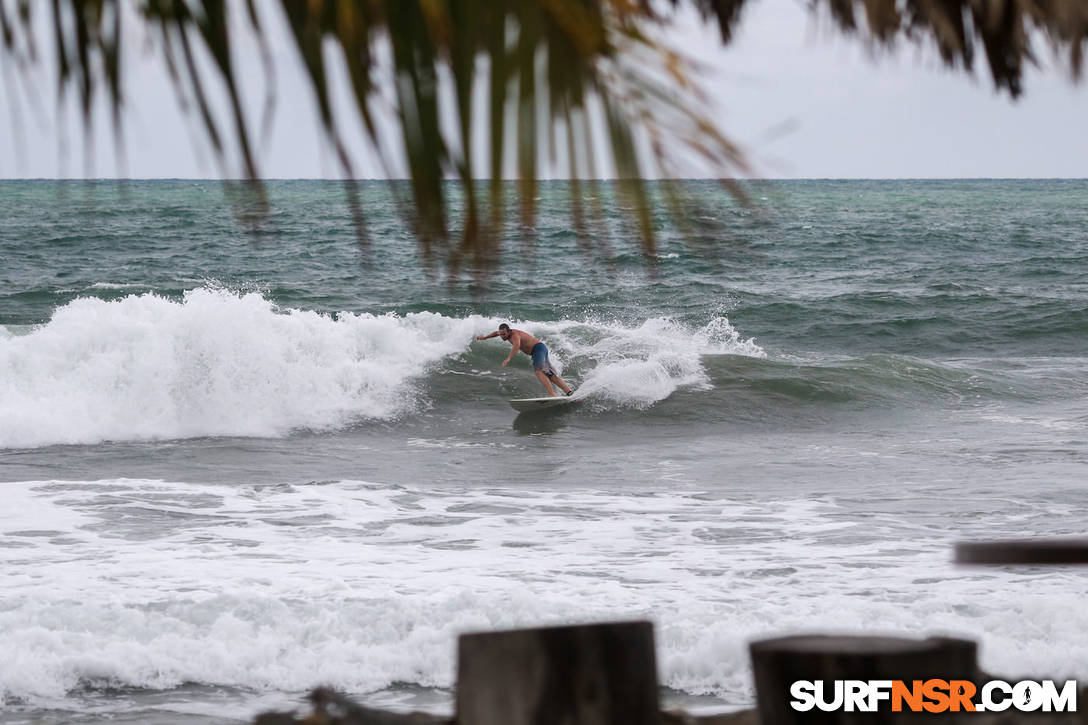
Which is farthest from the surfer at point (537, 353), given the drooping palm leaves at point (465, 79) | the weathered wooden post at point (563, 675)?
the drooping palm leaves at point (465, 79)

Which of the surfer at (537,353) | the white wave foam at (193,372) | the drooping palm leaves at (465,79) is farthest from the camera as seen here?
the surfer at (537,353)

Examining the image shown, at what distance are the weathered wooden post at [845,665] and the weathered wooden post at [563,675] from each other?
0.84 ft

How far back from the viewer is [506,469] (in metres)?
14.3

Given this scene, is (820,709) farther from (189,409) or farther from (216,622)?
(189,409)

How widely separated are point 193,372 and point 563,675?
56.1 feet

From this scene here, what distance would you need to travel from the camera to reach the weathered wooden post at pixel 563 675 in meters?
2.23

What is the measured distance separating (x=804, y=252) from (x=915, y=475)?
91.7 ft

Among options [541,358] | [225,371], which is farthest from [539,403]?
[225,371]

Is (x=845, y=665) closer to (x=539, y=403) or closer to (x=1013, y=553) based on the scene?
(x=1013, y=553)

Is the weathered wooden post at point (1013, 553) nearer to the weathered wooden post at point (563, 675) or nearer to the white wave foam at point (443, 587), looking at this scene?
the weathered wooden post at point (563, 675)

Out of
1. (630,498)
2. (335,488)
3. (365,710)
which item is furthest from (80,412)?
(365,710)

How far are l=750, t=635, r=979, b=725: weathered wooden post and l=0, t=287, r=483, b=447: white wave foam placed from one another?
1516cm

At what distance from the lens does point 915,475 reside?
1302cm

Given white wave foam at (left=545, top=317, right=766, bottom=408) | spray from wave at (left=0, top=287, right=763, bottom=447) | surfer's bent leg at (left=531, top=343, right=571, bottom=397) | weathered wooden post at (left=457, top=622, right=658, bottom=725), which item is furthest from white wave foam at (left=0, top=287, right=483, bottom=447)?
weathered wooden post at (left=457, top=622, right=658, bottom=725)
